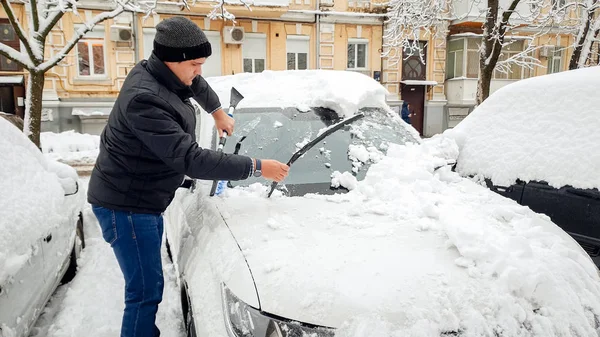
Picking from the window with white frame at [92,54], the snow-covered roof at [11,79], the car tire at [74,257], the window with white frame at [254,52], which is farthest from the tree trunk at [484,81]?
the snow-covered roof at [11,79]

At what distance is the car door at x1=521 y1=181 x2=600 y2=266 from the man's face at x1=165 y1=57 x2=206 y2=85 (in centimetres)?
252

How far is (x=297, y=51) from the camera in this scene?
57.6 ft

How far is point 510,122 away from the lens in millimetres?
3578

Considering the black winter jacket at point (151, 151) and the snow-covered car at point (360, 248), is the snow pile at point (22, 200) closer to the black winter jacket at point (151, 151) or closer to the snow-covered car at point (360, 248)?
the black winter jacket at point (151, 151)

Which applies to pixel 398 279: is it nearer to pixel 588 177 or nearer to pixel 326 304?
pixel 326 304

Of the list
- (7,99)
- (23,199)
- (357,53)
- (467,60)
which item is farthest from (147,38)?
(23,199)

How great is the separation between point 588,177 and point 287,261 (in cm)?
229

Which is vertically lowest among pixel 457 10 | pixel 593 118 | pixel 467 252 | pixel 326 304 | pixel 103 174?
pixel 326 304

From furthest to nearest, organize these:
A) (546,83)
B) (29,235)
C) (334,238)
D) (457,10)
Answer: (457,10) < (546,83) < (29,235) < (334,238)

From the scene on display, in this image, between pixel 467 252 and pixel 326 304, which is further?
pixel 467 252

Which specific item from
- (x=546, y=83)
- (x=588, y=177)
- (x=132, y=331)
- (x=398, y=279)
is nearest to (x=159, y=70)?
(x=132, y=331)

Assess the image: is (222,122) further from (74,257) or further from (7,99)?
(7,99)

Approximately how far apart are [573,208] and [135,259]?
2.79 m

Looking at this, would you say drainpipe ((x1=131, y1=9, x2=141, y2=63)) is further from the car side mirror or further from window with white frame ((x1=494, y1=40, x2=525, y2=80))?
window with white frame ((x1=494, y1=40, x2=525, y2=80))
